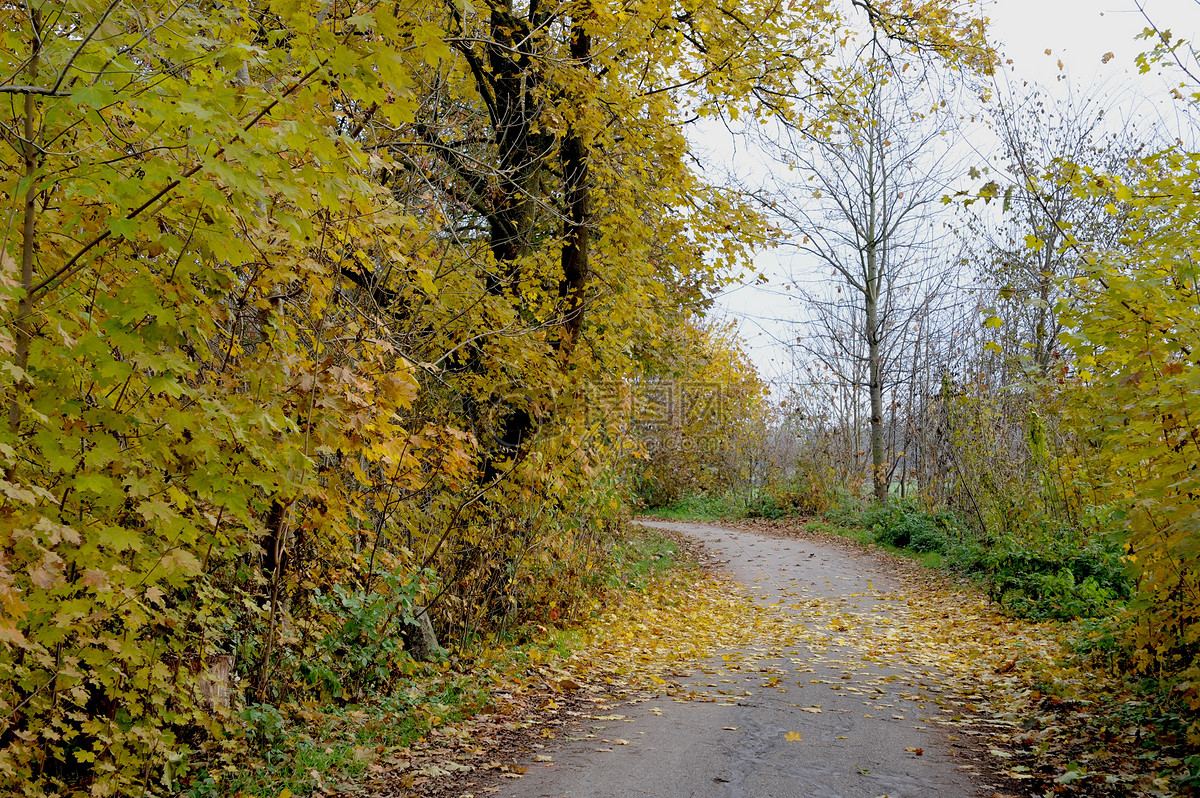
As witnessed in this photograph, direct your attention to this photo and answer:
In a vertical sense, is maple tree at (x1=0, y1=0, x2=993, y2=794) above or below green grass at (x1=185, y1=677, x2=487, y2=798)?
above

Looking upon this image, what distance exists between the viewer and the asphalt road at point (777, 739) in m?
4.35

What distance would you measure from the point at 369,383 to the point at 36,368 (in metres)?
1.67

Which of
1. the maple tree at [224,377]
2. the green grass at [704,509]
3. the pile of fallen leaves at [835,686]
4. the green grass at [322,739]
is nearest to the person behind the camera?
the maple tree at [224,377]

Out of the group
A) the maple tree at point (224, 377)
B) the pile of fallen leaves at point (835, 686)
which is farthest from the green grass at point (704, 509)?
the maple tree at point (224, 377)

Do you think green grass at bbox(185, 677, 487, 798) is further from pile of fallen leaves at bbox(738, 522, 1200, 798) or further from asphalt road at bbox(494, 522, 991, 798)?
pile of fallen leaves at bbox(738, 522, 1200, 798)

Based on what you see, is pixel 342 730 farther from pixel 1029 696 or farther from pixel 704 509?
pixel 704 509

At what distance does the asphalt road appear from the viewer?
435 cm

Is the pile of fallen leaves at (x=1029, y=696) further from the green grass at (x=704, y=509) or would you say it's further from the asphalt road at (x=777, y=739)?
the green grass at (x=704, y=509)

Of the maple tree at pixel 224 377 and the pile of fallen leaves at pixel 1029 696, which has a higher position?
the maple tree at pixel 224 377

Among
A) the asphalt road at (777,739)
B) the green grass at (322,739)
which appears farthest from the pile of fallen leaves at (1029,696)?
the green grass at (322,739)

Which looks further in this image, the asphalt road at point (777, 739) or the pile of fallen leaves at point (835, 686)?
the pile of fallen leaves at point (835, 686)

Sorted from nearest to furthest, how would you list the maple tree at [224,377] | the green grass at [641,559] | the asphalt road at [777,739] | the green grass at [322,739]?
the maple tree at [224,377] < the green grass at [322,739] < the asphalt road at [777,739] < the green grass at [641,559]

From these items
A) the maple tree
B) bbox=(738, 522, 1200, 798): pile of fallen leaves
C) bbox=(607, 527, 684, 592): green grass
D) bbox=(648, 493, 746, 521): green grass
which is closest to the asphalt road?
bbox=(738, 522, 1200, 798): pile of fallen leaves

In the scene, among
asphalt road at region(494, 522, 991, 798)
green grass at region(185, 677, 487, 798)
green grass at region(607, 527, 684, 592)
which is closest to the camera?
green grass at region(185, 677, 487, 798)
